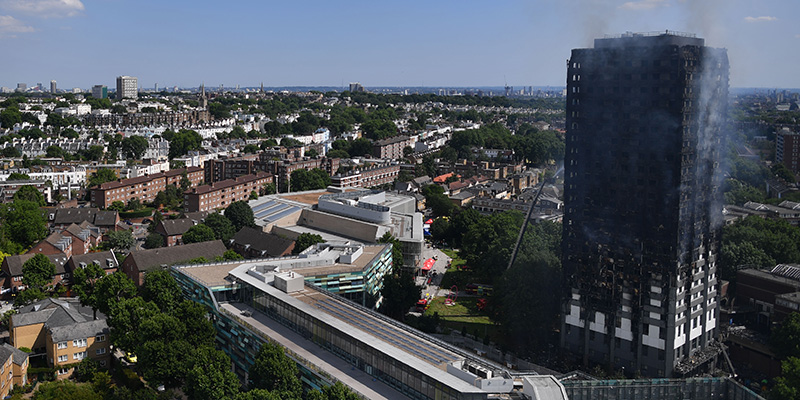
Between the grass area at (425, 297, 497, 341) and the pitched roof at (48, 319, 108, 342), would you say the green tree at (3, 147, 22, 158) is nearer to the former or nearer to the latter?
the pitched roof at (48, 319, 108, 342)

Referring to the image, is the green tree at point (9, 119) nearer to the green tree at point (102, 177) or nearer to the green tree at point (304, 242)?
the green tree at point (102, 177)

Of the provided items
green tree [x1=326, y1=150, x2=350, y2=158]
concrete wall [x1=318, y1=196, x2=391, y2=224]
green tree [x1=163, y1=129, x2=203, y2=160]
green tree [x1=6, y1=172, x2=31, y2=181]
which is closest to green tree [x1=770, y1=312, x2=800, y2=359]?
concrete wall [x1=318, y1=196, x2=391, y2=224]

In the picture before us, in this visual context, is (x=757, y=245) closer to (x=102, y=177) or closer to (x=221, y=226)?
(x=221, y=226)

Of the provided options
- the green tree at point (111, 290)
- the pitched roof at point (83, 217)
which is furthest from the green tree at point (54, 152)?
the green tree at point (111, 290)

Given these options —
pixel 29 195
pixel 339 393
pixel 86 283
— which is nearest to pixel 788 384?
pixel 339 393

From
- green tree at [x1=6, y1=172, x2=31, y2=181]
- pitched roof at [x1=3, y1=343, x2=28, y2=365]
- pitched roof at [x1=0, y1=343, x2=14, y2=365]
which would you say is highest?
green tree at [x1=6, y1=172, x2=31, y2=181]

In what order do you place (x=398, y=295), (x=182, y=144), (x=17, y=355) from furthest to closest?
(x=182, y=144), (x=398, y=295), (x=17, y=355)
